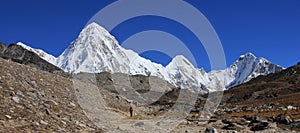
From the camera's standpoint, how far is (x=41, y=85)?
29.9 meters

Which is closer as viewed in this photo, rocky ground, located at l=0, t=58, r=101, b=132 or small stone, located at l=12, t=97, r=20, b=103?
rocky ground, located at l=0, t=58, r=101, b=132

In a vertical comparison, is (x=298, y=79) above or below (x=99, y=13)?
above

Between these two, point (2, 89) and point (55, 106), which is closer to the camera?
point (2, 89)

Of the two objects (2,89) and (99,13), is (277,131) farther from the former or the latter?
(2,89)

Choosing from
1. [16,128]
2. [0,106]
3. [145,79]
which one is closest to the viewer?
[16,128]

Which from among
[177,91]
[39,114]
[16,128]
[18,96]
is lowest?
[16,128]

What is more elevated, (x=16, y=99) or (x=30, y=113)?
(x=16, y=99)

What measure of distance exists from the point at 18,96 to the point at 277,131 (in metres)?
19.2

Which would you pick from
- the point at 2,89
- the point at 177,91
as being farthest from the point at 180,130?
the point at 177,91

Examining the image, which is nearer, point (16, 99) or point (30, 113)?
point (30, 113)

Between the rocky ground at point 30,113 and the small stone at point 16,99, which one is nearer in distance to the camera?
the rocky ground at point 30,113

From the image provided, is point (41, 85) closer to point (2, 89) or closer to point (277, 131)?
point (2, 89)

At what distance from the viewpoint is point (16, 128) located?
627 inches

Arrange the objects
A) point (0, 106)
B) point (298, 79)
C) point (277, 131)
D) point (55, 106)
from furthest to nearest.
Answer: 1. point (298, 79)
2. point (277, 131)
3. point (55, 106)
4. point (0, 106)
